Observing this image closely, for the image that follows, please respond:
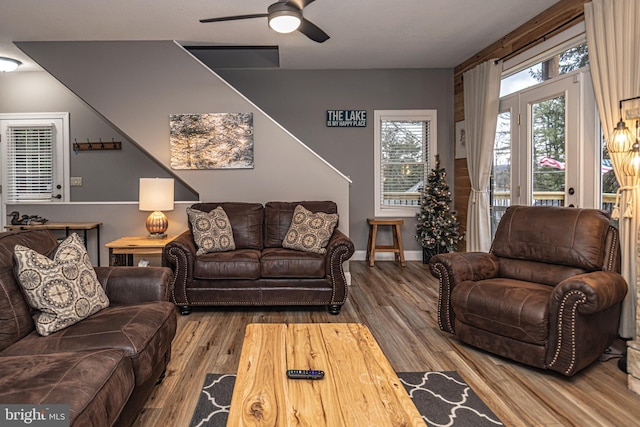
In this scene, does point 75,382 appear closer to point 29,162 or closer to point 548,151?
point 548,151

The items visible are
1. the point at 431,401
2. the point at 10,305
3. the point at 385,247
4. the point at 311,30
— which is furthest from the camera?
the point at 385,247

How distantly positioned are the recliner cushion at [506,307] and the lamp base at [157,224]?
316 centimetres

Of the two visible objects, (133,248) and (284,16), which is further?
(133,248)

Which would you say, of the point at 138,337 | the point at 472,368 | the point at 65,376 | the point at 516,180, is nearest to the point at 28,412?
the point at 65,376

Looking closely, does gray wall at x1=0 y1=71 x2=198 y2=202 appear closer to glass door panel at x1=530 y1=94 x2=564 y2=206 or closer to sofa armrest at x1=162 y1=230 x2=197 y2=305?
sofa armrest at x1=162 y1=230 x2=197 y2=305

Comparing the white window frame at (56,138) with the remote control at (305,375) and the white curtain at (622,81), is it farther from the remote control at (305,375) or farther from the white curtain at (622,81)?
the white curtain at (622,81)

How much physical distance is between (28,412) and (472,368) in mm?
2392

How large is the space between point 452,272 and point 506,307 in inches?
19.4

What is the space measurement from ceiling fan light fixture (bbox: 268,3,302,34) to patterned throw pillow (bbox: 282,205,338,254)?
5.94 ft

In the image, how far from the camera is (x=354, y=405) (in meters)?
1.49

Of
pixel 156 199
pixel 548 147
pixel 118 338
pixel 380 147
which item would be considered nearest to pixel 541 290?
pixel 548 147

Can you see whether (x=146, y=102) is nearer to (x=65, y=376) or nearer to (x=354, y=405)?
(x=65, y=376)

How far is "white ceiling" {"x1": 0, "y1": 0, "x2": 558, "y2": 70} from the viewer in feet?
13.1

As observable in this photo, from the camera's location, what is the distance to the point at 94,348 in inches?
74.5
